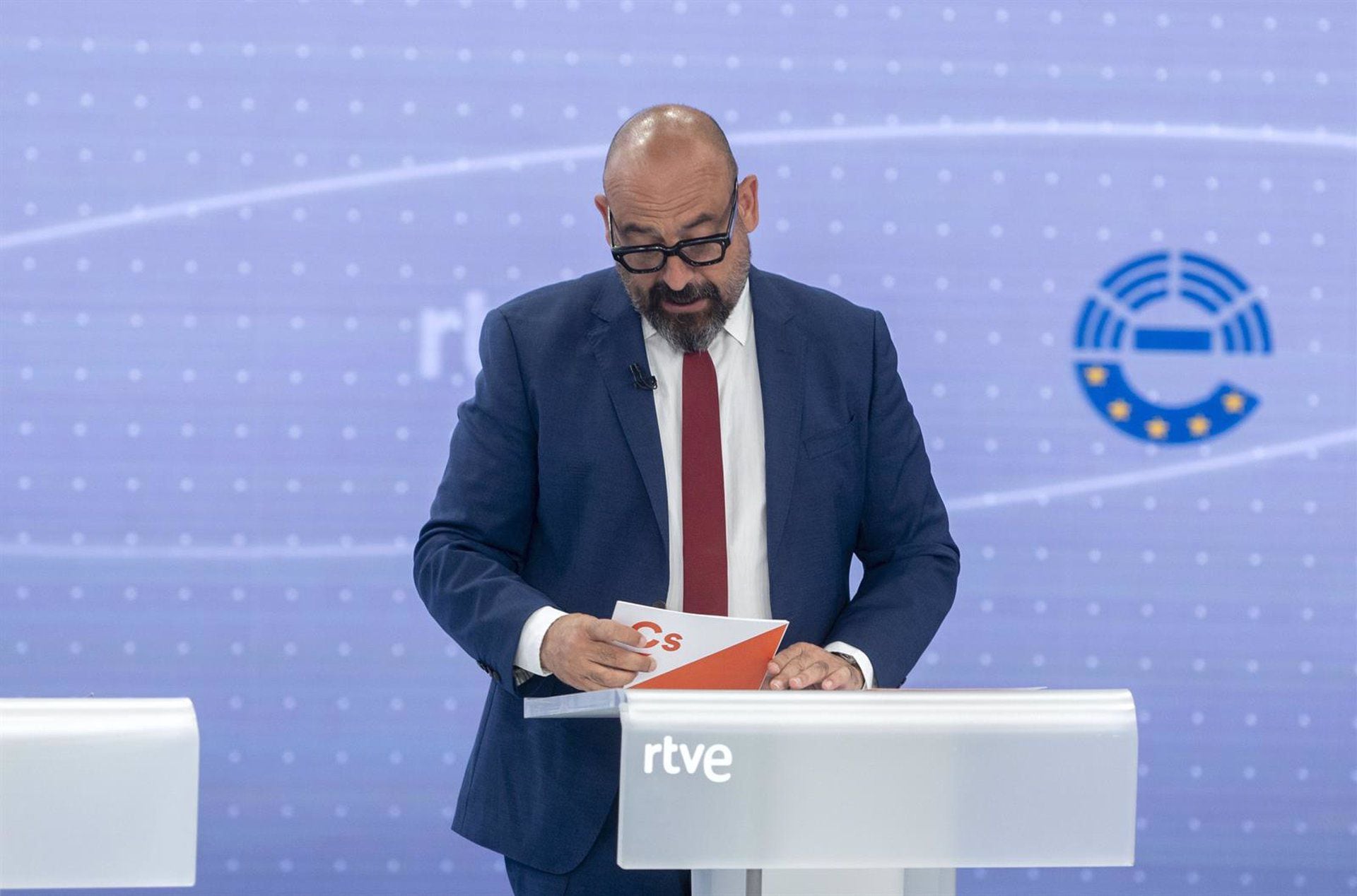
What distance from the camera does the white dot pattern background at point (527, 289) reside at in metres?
3.75

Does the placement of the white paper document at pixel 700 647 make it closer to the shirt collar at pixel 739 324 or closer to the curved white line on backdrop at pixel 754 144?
the shirt collar at pixel 739 324

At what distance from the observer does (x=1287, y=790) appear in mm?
4102

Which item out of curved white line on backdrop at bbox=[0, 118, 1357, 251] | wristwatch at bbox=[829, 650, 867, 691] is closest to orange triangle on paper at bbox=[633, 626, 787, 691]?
wristwatch at bbox=[829, 650, 867, 691]

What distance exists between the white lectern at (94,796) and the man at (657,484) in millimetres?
702

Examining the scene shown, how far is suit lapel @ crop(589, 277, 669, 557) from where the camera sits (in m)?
2.51

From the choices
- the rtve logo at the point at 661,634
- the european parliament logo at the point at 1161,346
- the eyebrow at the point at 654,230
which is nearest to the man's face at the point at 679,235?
the eyebrow at the point at 654,230

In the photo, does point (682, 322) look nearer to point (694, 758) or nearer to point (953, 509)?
point (694, 758)

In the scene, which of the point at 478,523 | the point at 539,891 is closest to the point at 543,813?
the point at 539,891

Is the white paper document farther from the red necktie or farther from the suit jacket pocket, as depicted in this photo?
the suit jacket pocket

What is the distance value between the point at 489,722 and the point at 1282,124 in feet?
8.37

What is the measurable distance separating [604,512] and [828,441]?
0.37 metres

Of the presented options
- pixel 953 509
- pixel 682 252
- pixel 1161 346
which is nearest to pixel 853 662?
pixel 682 252

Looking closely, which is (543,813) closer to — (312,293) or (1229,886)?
(312,293)

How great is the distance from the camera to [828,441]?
2605 millimetres
